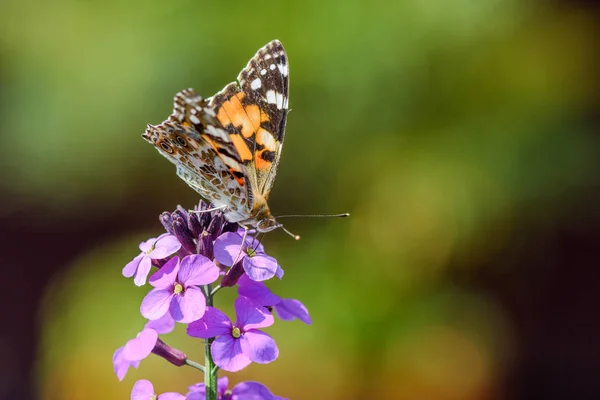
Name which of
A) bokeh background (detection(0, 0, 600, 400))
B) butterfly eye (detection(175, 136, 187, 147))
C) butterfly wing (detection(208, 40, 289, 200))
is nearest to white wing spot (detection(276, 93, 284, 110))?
butterfly wing (detection(208, 40, 289, 200))

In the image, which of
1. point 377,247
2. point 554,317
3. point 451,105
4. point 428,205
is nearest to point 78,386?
point 377,247

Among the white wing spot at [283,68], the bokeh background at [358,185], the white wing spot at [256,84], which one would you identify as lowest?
the bokeh background at [358,185]

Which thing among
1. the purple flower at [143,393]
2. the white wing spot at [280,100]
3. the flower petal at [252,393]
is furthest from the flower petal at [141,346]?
the white wing spot at [280,100]

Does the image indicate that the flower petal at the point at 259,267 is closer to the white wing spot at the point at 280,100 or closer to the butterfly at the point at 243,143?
the butterfly at the point at 243,143

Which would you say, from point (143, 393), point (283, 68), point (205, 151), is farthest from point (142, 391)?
point (283, 68)

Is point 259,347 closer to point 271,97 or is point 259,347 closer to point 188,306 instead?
point 188,306

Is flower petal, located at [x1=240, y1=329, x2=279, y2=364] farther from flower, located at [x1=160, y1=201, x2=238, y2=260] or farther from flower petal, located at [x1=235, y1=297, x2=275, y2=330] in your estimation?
flower, located at [x1=160, y1=201, x2=238, y2=260]
